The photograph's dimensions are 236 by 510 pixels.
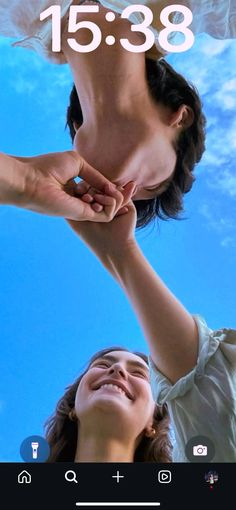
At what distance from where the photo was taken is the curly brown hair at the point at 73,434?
59cm

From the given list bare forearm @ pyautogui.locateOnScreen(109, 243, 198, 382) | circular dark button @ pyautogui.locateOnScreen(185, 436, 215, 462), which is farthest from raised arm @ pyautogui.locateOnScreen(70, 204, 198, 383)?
circular dark button @ pyautogui.locateOnScreen(185, 436, 215, 462)

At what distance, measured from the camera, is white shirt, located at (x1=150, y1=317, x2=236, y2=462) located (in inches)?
25.1

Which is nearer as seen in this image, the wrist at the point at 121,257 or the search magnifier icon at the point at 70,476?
the search magnifier icon at the point at 70,476

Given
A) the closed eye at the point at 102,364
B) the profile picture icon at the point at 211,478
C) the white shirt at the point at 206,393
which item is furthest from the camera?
the closed eye at the point at 102,364

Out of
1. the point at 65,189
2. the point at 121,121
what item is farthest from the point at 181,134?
the point at 65,189

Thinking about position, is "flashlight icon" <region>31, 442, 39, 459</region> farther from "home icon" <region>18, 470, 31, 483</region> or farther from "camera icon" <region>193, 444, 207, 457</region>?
"camera icon" <region>193, 444, 207, 457</region>

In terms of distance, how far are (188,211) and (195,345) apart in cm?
17

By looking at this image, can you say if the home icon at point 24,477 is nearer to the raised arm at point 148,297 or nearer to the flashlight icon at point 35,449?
the flashlight icon at point 35,449

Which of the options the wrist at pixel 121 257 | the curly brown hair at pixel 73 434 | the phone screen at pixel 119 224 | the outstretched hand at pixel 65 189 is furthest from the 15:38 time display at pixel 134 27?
the curly brown hair at pixel 73 434

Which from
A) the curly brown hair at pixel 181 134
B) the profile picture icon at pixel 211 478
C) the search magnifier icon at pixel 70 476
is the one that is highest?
the curly brown hair at pixel 181 134

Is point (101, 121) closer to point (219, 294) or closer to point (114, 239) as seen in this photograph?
point (114, 239)

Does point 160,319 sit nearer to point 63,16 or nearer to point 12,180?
point 12,180

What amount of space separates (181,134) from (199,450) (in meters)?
0.40

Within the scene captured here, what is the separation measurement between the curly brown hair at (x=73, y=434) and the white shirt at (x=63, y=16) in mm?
365
